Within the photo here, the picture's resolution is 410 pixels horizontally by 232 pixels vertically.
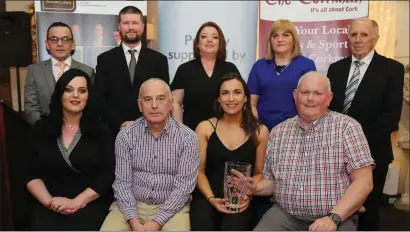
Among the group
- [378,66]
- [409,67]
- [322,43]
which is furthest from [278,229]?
[409,67]

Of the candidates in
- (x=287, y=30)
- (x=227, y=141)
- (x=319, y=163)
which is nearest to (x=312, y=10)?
(x=287, y=30)

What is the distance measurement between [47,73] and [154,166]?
1362mm

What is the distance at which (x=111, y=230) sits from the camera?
96.3 inches

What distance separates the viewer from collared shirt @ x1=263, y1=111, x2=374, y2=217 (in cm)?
234

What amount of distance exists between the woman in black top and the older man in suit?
2.46 feet

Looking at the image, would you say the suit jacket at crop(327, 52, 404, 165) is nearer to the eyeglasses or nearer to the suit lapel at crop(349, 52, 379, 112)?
the suit lapel at crop(349, 52, 379, 112)

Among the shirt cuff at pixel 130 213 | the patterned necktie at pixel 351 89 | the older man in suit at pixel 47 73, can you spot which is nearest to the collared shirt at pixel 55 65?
the older man in suit at pixel 47 73

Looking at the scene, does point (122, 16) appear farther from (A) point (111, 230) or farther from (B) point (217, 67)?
(A) point (111, 230)

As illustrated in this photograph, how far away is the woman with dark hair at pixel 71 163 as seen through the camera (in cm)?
255

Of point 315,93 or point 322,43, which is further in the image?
point 322,43

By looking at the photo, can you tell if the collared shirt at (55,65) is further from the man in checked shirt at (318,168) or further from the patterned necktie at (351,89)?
the patterned necktie at (351,89)

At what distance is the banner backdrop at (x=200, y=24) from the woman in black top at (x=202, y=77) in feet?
4.46

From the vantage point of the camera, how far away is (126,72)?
10.9 feet

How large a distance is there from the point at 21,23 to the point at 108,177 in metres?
1.84
